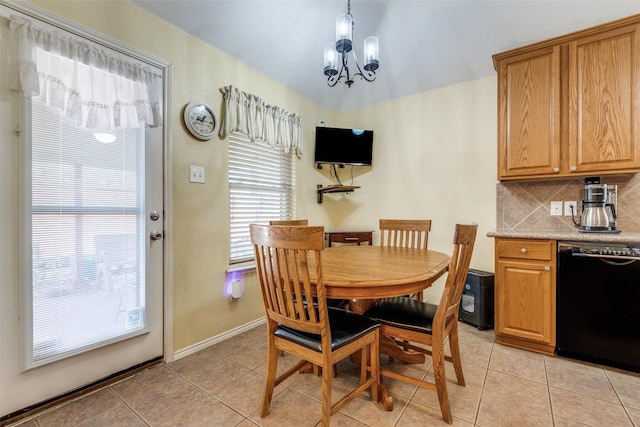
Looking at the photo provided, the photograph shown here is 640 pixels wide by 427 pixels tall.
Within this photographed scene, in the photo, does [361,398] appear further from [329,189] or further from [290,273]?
[329,189]

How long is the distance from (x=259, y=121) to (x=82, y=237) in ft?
5.54

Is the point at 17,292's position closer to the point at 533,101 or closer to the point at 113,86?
the point at 113,86

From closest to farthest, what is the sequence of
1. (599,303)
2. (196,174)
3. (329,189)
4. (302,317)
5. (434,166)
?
(302,317)
(599,303)
(196,174)
(434,166)
(329,189)

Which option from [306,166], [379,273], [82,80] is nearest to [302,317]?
[379,273]

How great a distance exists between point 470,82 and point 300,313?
118 inches

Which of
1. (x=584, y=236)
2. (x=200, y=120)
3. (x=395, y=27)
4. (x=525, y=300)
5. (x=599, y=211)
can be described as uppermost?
(x=395, y=27)

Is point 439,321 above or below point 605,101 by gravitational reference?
below

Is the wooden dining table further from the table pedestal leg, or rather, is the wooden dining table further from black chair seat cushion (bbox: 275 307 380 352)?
black chair seat cushion (bbox: 275 307 380 352)

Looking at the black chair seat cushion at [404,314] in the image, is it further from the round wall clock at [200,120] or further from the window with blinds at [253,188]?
the round wall clock at [200,120]

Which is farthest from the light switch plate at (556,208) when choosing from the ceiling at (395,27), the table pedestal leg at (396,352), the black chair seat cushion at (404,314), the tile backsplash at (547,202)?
the table pedestal leg at (396,352)

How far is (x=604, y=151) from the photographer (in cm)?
217

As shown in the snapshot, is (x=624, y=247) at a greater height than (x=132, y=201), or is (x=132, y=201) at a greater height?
(x=132, y=201)

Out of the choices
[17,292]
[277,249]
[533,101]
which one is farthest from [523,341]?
[17,292]

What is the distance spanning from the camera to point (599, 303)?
1.97 metres
